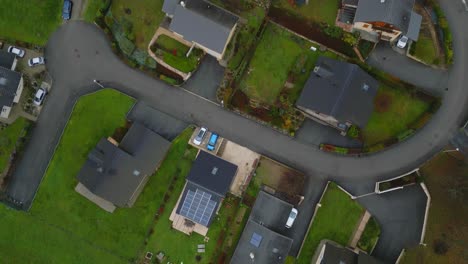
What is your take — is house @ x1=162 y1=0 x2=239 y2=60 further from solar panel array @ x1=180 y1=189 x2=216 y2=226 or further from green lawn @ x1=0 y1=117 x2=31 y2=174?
green lawn @ x1=0 y1=117 x2=31 y2=174

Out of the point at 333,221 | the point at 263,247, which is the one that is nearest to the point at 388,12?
the point at 333,221

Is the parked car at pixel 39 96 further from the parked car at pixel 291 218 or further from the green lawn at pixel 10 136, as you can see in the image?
the parked car at pixel 291 218

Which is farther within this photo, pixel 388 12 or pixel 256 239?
pixel 256 239

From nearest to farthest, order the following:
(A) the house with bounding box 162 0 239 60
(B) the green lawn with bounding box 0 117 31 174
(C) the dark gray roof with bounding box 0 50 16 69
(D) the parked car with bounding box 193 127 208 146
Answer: (A) the house with bounding box 162 0 239 60, (D) the parked car with bounding box 193 127 208 146, (C) the dark gray roof with bounding box 0 50 16 69, (B) the green lawn with bounding box 0 117 31 174

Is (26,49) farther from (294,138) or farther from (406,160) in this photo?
(406,160)

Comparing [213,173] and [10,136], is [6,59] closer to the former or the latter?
[10,136]

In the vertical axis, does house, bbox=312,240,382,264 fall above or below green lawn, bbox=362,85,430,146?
below

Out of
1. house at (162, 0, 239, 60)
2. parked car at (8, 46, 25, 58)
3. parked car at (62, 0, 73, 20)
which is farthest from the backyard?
parked car at (8, 46, 25, 58)
